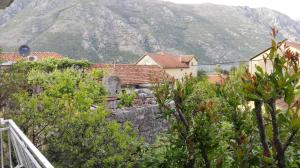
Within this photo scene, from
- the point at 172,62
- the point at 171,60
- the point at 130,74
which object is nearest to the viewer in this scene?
the point at 130,74

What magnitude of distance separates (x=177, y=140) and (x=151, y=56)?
144 ft

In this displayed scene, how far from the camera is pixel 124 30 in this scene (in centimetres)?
10306

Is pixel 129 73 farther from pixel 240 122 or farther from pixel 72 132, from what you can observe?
pixel 240 122

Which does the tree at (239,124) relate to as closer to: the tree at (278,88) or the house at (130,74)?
the tree at (278,88)

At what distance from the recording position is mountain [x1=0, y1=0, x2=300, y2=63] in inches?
3334

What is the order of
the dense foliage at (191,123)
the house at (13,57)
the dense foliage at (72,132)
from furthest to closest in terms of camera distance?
the house at (13,57) → the dense foliage at (72,132) → the dense foliage at (191,123)

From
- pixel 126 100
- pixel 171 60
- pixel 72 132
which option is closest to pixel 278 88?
pixel 72 132

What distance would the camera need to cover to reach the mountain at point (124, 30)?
84.7 meters

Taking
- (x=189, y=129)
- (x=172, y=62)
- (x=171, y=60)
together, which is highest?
(x=189, y=129)

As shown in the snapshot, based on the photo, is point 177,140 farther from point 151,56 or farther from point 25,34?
point 25,34

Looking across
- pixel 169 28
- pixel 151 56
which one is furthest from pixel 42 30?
pixel 151 56

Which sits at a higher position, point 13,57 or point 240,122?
point 13,57

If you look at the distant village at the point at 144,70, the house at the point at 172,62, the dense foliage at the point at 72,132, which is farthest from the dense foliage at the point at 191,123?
the house at the point at 172,62

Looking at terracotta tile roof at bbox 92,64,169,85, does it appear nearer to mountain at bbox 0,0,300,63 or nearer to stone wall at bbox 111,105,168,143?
stone wall at bbox 111,105,168,143
